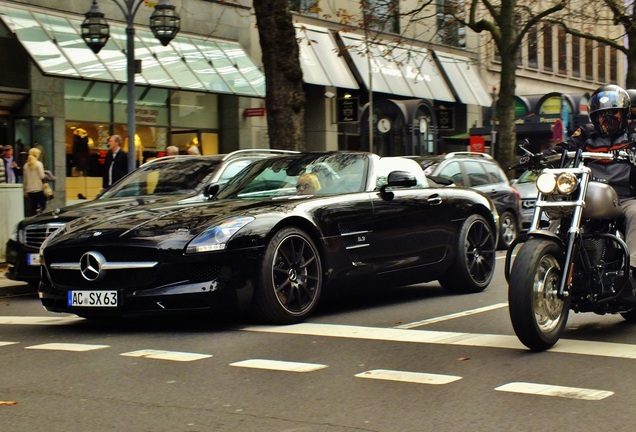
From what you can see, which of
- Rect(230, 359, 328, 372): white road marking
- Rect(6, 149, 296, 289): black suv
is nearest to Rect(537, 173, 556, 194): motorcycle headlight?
Rect(230, 359, 328, 372): white road marking

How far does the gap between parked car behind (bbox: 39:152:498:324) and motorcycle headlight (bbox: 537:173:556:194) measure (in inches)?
86.2

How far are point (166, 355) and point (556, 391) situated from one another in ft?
8.64

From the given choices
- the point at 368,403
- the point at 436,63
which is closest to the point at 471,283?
the point at 368,403

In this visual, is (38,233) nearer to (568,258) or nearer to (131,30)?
(568,258)

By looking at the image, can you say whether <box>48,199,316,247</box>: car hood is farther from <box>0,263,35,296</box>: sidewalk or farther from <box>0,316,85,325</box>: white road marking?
<box>0,263,35,296</box>: sidewalk

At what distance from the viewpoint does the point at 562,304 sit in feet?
23.1

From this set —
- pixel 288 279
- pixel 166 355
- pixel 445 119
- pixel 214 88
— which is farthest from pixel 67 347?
pixel 445 119

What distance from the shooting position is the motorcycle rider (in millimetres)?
7555

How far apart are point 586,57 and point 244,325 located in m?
52.9

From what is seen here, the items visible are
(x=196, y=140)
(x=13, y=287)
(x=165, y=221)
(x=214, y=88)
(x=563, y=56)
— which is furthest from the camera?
(x=563, y=56)

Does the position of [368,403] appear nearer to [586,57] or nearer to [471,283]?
[471,283]

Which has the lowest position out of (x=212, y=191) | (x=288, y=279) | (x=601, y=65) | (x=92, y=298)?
(x=92, y=298)

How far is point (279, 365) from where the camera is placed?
21.9 ft

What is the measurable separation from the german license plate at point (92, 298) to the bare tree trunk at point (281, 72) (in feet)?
32.0
